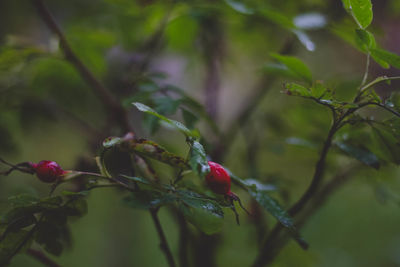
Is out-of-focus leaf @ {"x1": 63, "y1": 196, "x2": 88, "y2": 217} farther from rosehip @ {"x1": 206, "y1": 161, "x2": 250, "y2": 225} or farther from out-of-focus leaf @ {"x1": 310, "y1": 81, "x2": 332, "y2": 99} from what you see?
out-of-focus leaf @ {"x1": 310, "y1": 81, "x2": 332, "y2": 99}

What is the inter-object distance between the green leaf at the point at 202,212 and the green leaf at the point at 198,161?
5 centimetres

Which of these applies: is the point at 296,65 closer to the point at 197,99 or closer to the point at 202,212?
the point at 202,212

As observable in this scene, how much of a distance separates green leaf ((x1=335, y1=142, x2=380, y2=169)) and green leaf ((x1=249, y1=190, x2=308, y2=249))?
121 mm

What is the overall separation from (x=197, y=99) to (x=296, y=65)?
758 mm

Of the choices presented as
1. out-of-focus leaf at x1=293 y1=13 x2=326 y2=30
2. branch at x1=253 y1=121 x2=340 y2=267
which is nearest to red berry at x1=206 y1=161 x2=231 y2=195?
branch at x1=253 y1=121 x2=340 y2=267

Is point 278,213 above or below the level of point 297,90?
below

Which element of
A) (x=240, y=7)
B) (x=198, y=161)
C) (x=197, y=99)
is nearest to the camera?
(x=198, y=161)

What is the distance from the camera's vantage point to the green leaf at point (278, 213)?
36cm

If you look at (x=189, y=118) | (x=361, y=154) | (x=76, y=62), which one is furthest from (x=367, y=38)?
(x=76, y=62)

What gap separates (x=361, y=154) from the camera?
42 cm

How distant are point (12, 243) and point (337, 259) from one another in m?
1.54

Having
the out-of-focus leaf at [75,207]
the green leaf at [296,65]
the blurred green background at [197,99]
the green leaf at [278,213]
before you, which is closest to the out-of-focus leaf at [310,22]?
the blurred green background at [197,99]

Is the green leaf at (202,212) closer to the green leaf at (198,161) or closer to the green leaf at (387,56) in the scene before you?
the green leaf at (198,161)

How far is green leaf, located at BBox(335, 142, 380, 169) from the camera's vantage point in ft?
1.34
